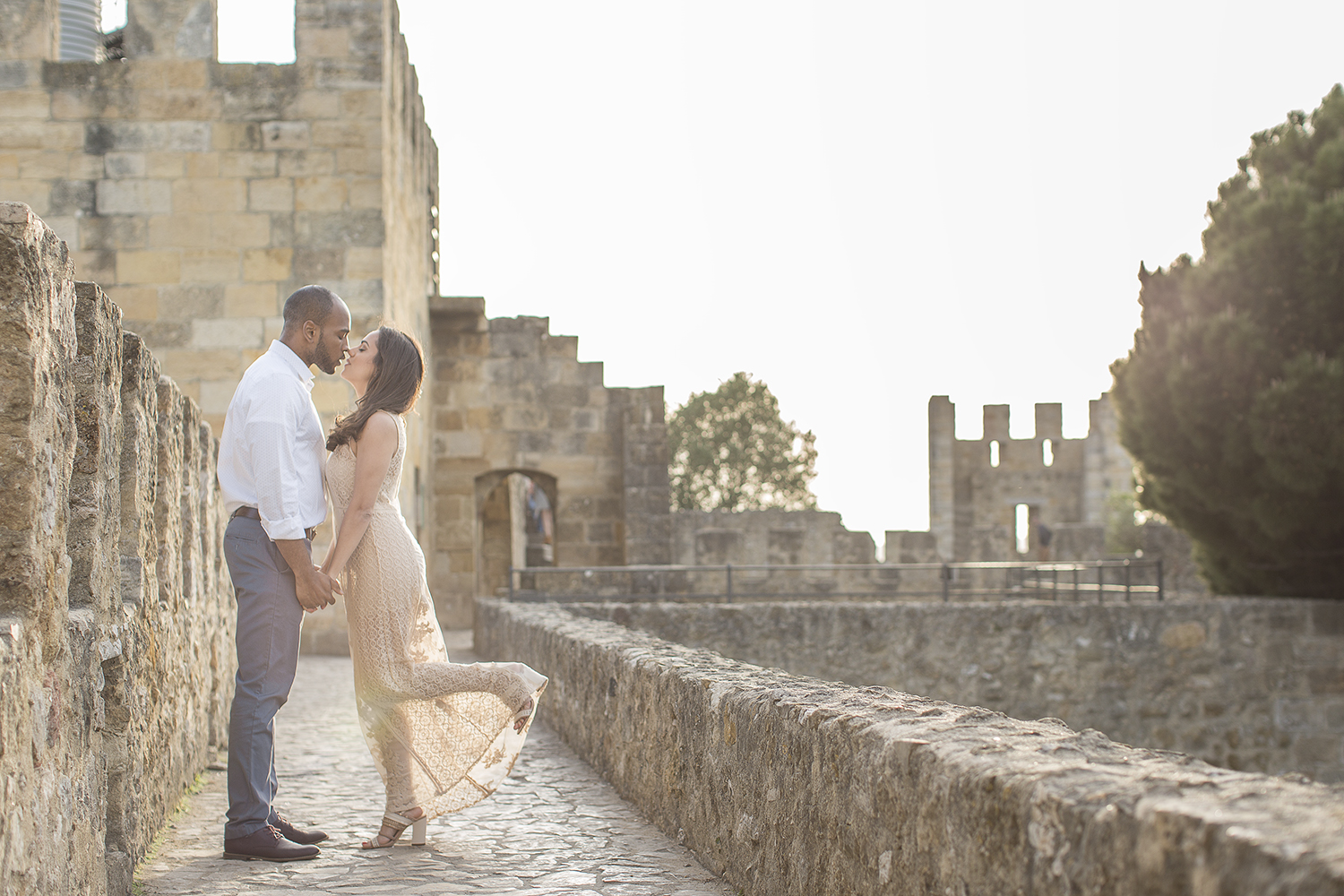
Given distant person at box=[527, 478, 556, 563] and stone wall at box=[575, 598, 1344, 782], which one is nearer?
stone wall at box=[575, 598, 1344, 782]

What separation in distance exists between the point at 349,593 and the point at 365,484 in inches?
13.9

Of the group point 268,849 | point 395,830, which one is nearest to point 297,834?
point 268,849

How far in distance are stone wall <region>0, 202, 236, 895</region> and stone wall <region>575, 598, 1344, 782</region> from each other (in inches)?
327

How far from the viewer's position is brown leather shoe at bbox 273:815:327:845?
406cm

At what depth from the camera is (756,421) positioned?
4531cm

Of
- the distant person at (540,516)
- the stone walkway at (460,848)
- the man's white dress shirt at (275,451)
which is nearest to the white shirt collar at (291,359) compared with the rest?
the man's white dress shirt at (275,451)

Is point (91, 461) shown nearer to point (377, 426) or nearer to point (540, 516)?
point (377, 426)

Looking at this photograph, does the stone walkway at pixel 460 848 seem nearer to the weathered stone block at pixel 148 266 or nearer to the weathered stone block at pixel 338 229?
the weathered stone block at pixel 338 229

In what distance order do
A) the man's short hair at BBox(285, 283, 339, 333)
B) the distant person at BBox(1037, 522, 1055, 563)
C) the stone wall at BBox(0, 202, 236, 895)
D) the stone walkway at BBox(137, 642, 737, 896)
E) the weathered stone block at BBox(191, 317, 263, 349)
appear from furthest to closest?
the distant person at BBox(1037, 522, 1055, 563)
the weathered stone block at BBox(191, 317, 263, 349)
the man's short hair at BBox(285, 283, 339, 333)
the stone walkway at BBox(137, 642, 737, 896)
the stone wall at BBox(0, 202, 236, 895)

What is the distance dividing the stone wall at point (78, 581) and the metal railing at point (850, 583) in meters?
8.81

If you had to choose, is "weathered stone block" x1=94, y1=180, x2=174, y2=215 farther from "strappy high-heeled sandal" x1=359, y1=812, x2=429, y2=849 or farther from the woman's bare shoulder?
"strappy high-heeled sandal" x1=359, y1=812, x2=429, y2=849

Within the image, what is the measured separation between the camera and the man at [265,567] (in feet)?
12.8

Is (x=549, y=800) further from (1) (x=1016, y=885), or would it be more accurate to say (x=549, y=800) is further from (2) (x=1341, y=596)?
(2) (x=1341, y=596)

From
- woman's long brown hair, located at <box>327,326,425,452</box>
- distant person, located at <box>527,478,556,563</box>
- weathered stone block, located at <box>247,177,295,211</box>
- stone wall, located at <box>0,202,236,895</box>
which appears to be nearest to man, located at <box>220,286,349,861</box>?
woman's long brown hair, located at <box>327,326,425,452</box>
